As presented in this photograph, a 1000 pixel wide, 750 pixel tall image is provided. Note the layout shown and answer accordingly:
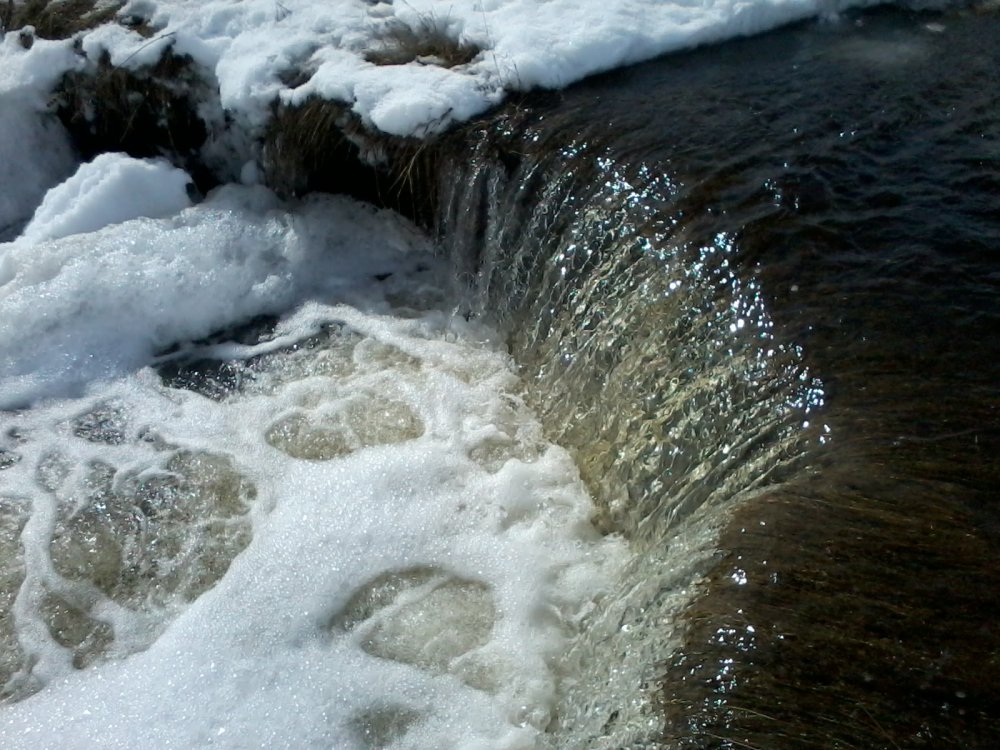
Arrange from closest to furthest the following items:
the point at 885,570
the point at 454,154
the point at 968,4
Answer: the point at 885,570, the point at 454,154, the point at 968,4

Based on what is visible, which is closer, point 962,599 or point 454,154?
point 962,599

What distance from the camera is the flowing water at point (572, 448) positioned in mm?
2691

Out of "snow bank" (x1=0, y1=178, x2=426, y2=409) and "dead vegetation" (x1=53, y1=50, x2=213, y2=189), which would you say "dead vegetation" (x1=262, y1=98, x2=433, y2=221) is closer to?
"snow bank" (x1=0, y1=178, x2=426, y2=409)

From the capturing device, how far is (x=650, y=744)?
8.23 ft

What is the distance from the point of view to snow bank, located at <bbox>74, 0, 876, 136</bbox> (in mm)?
5258

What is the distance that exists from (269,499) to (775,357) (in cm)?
228

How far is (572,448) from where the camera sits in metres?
4.16

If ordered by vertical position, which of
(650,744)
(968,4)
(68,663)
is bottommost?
(68,663)

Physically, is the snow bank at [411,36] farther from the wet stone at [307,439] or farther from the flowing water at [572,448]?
Result: the wet stone at [307,439]

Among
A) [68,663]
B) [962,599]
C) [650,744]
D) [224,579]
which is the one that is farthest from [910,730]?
[68,663]

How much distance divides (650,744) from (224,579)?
6.66ft

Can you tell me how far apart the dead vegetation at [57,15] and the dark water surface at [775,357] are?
309 cm

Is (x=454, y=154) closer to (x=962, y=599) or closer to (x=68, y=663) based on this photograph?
(x=68, y=663)

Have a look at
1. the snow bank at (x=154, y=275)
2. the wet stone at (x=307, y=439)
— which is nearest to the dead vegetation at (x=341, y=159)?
the snow bank at (x=154, y=275)
